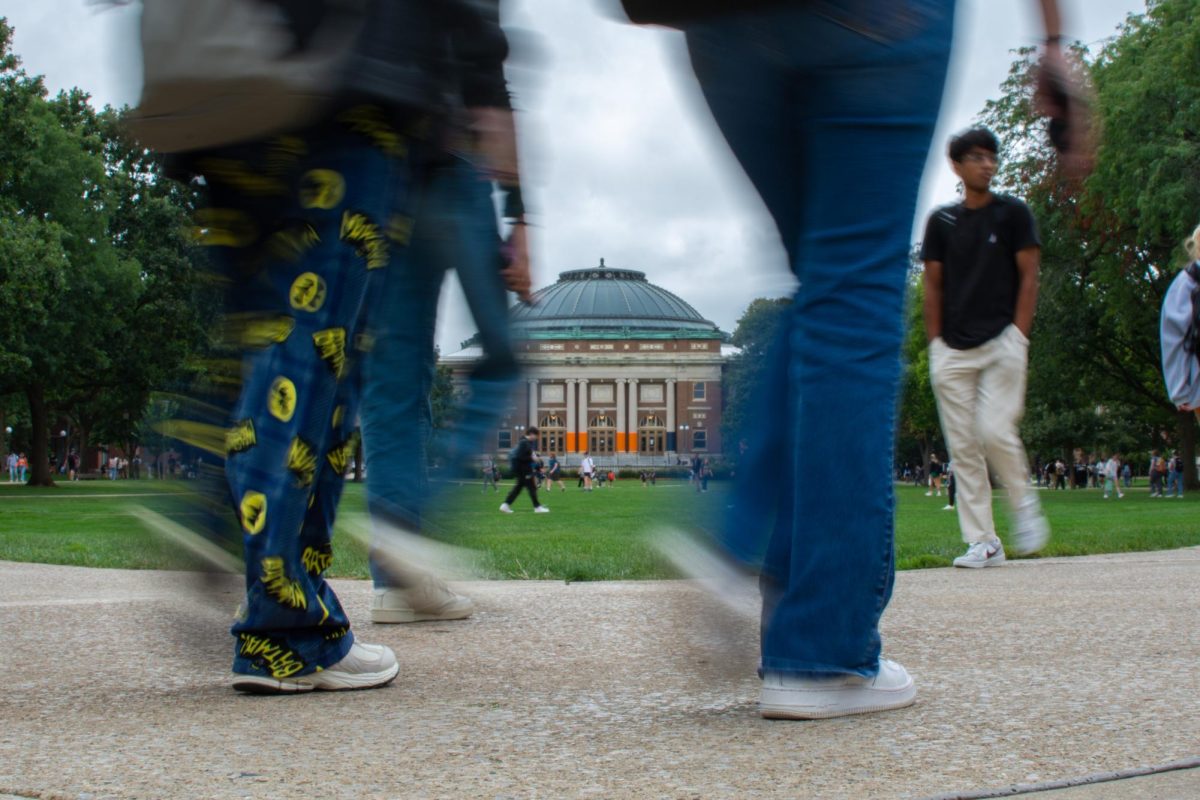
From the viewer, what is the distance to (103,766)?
2002mm

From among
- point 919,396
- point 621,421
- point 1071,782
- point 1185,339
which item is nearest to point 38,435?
point 919,396

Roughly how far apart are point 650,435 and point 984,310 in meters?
126

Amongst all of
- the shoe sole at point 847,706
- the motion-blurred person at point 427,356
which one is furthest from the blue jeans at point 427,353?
the shoe sole at point 847,706

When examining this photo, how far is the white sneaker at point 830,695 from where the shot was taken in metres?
2.36

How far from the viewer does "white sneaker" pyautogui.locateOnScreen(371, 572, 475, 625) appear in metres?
3.88

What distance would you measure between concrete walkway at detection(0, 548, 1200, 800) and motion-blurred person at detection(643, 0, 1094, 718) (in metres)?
→ 0.11

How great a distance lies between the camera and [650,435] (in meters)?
132

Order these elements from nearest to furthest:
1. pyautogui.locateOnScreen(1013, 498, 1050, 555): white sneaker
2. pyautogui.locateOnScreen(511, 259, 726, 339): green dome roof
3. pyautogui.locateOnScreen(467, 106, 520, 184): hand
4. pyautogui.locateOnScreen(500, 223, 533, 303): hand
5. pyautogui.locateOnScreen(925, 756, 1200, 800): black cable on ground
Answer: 1. pyautogui.locateOnScreen(925, 756, 1200, 800): black cable on ground
2. pyautogui.locateOnScreen(467, 106, 520, 184): hand
3. pyautogui.locateOnScreen(500, 223, 533, 303): hand
4. pyautogui.locateOnScreen(1013, 498, 1050, 555): white sneaker
5. pyautogui.locateOnScreen(511, 259, 726, 339): green dome roof

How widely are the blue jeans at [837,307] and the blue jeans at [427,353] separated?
91 cm

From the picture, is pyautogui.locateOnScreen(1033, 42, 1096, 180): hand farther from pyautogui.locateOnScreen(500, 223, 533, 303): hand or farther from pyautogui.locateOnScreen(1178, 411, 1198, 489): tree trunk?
pyautogui.locateOnScreen(1178, 411, 1198, 489): tree trunk

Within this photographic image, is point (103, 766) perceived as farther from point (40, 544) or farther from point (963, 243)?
point (40, 544)

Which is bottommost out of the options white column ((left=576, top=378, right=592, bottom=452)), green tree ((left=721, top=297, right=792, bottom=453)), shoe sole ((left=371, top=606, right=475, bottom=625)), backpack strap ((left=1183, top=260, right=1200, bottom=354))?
shoe sole ((left=371, top=606, right=475, bottom=625))

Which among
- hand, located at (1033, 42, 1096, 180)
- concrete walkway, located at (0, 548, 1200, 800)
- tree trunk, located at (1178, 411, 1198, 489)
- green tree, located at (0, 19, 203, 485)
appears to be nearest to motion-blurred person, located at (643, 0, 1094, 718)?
concrete walkway, located at (0, 548, 1200, 800)

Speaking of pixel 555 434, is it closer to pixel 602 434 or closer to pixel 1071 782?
pixel 602 434
